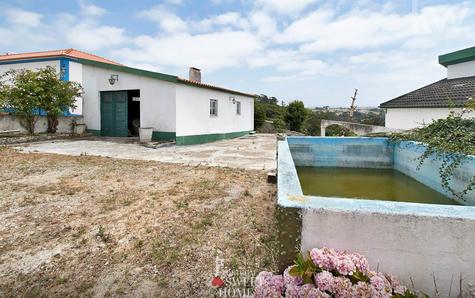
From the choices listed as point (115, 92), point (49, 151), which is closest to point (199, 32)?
point (115, 92)

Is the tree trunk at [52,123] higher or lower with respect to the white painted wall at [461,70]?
lower

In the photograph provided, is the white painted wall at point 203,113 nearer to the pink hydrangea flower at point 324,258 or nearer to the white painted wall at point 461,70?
the pink hydrangea flower at point 324,258

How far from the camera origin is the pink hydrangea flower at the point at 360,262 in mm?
1687

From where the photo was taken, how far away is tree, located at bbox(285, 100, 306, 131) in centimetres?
2217

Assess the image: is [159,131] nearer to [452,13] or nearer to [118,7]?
[118,7]

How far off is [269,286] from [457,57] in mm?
17564

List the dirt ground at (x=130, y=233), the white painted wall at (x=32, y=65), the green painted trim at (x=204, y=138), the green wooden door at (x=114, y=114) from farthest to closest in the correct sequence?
the white painted wall at (x=32, y=65) < the green wooden door at (x=114, y=114) < the green painted trim at (x=204, y=138) < the dirt ground at (x=130, y=233)

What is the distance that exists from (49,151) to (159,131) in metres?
3.89

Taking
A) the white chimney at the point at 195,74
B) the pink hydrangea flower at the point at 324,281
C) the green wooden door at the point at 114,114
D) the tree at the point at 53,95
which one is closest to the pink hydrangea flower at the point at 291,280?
the pink hydrangea flower at the point at 324,281

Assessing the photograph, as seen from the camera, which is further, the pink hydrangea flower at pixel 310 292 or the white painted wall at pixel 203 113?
the white painted wall at pixel 203 113

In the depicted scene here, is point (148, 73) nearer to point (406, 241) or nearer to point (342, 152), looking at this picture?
point (342, 152)

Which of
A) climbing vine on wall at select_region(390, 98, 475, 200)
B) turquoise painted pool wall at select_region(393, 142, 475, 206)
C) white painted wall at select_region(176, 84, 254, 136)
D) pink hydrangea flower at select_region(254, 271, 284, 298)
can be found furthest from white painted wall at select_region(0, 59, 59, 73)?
pink hydrangea flower at select_region(254, 271, 284, 298)

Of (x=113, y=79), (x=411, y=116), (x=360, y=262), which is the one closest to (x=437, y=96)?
(x=411, y=116)

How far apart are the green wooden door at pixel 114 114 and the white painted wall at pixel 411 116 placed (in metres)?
12.9
